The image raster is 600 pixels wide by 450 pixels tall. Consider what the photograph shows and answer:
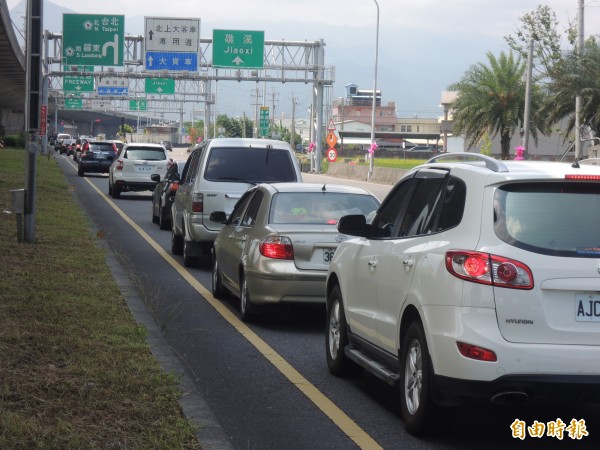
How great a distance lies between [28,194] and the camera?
17359mm

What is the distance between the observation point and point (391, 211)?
8.38 m

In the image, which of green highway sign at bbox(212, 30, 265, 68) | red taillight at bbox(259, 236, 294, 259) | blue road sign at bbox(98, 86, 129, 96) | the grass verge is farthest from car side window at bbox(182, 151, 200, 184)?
blue road sign at bbox(98, 86, 129, 96)

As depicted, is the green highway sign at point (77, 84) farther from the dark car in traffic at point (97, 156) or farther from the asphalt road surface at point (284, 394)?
the asphalt road surface at point (284, 394)

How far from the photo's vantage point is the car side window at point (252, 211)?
12.6m

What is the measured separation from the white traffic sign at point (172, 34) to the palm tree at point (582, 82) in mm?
27537

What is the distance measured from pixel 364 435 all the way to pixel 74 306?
4.91 metres

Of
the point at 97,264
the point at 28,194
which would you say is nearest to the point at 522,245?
the point at 97,264

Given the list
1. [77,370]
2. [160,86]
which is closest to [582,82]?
[77,370]

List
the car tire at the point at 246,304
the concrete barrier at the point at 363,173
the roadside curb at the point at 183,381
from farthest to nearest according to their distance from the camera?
the concrete barrier at the point at 363,173
the car tire at the point at 246,304
the roadside curb at the point at 183,381

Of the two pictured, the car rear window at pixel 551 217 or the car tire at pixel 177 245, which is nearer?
the car rear window at pixel 551 217

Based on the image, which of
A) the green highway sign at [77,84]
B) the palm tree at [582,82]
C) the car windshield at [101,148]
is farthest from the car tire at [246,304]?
the green highway sign at [77,84]

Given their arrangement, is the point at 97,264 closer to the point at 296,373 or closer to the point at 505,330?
the point at 296,373

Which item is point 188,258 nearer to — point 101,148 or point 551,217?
point 551,217

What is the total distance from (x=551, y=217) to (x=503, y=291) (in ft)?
1.80
